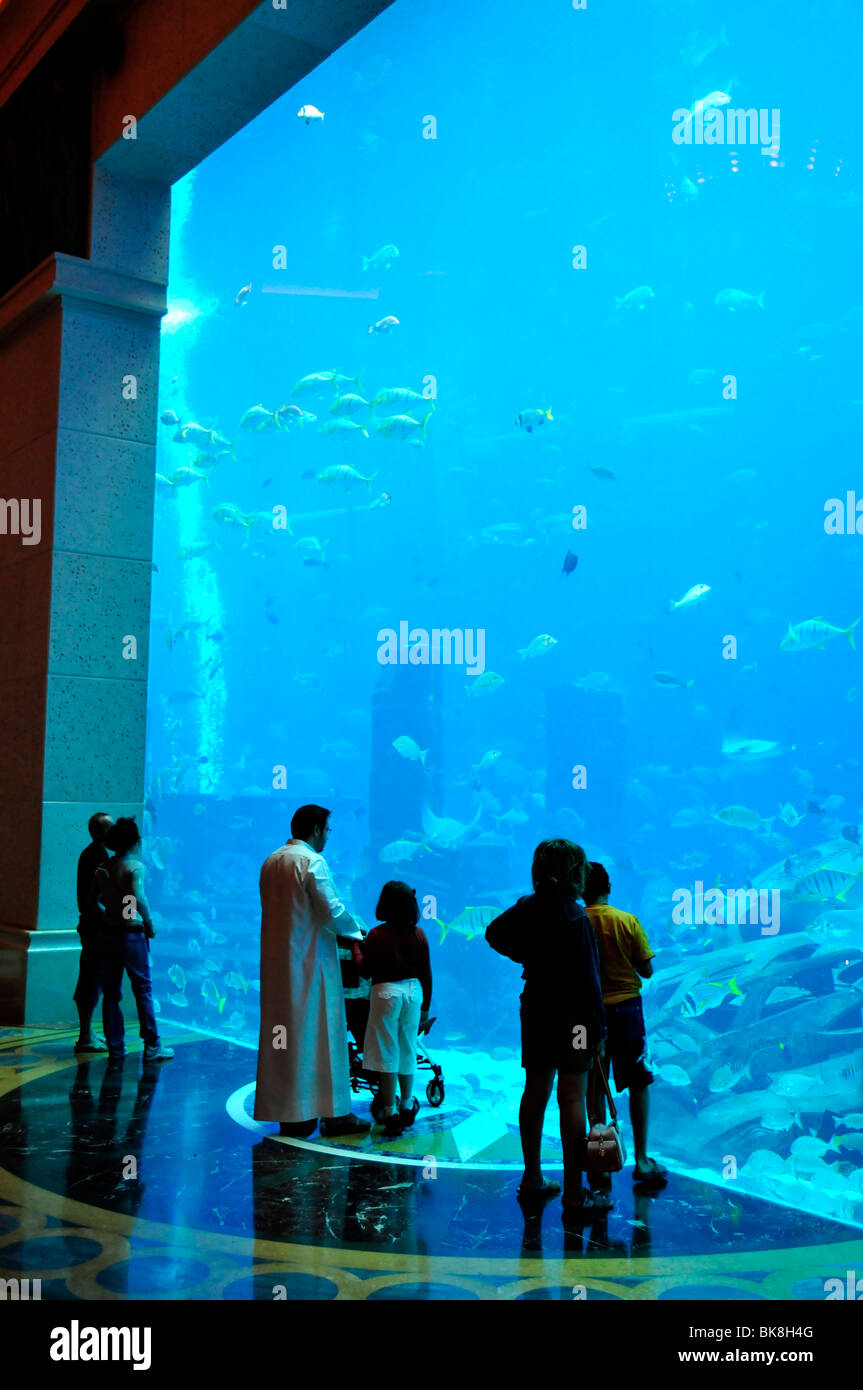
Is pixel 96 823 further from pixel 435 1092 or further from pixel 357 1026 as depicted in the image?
pixel 435 1092

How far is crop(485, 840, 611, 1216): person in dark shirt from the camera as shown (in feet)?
14.0

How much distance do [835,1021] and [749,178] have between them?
3504cm

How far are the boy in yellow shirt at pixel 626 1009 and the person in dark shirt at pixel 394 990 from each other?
1.27 m

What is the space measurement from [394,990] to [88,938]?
2.43m

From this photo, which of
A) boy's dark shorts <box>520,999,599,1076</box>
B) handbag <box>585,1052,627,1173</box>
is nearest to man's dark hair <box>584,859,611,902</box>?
boy's dark shorts <box>520,999,599,1076</box>

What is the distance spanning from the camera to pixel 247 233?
49156 millimetres

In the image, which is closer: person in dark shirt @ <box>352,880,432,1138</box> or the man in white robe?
the man in white robe

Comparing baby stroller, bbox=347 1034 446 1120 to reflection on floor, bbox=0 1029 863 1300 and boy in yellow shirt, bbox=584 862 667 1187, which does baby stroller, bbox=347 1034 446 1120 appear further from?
boy in yellow shirt, bbox=584 862 667 1187

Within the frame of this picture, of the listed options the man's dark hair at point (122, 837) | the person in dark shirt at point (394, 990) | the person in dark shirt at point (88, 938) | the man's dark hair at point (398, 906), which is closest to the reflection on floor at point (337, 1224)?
the person in dark shirt at point (394, 990)

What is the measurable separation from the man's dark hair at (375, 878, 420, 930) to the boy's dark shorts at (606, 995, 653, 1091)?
138 centimetres

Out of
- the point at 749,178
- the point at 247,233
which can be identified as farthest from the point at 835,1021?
the point at 247,233

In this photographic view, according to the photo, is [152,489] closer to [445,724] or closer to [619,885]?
[619,885]

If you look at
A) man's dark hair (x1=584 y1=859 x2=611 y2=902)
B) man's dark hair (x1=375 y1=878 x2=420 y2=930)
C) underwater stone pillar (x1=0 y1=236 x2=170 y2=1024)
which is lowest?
man's dark hair (x1=375 y1=878 x2=420 y2=930)

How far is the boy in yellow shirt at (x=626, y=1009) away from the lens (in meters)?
4.64
